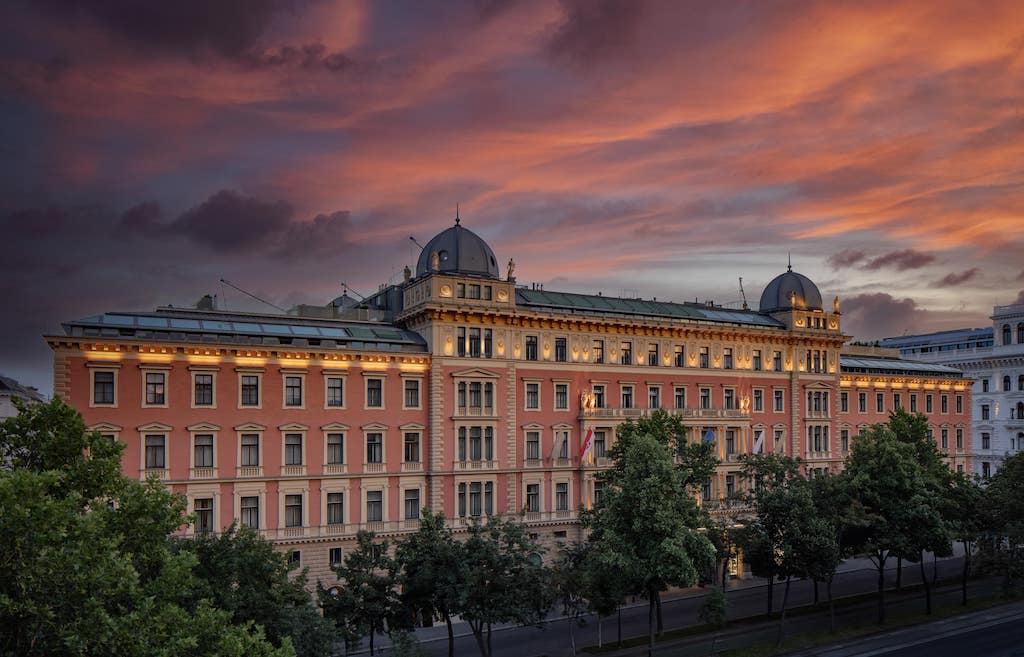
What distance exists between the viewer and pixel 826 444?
8781 centimetres

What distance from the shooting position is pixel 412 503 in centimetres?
6400

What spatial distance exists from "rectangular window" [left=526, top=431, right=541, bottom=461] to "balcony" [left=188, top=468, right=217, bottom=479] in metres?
25.7

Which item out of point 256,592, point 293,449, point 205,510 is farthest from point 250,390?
point 256,592

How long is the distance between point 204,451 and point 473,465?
2095cm

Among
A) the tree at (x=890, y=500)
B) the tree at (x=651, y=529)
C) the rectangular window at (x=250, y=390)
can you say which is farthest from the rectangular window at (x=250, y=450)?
the tree at (x=890, y=500)

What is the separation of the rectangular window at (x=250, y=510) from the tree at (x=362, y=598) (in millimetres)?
17827

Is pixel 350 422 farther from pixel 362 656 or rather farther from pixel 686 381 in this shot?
pixel 686 381

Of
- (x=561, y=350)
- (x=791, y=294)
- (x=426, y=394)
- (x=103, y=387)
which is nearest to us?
(x=103, y=387)

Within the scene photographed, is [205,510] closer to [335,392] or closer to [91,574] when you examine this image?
[335,392]

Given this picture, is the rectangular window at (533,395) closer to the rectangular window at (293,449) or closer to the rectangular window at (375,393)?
the rectangular window at (375,393)

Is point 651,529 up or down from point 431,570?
Answer: up

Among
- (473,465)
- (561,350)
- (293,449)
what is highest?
(561,350)

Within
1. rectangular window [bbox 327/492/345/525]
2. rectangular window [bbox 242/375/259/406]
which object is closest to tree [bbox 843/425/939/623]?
rectangular window [bbox 327/492/345/525]

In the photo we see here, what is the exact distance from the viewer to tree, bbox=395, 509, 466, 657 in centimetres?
4116
